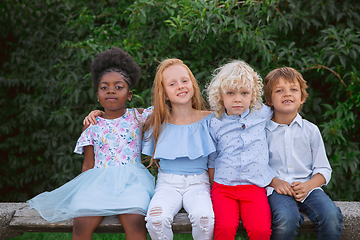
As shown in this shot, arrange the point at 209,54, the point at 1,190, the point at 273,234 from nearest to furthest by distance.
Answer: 1. the point at 273,234
2. the point at 209,54
3. the point at 1,190

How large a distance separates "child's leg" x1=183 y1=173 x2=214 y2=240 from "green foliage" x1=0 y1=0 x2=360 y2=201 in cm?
101

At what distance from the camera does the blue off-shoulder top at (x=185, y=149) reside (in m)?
2.19

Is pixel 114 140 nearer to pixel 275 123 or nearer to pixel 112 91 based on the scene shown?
pixel 112 91

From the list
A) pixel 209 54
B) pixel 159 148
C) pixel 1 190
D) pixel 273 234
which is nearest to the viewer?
pixel 273 234

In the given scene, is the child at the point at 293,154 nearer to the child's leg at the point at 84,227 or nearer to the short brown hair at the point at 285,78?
the short brown hair at the point at 285,78

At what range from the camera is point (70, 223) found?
80.4 inches

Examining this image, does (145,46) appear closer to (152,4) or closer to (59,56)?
(152,4)

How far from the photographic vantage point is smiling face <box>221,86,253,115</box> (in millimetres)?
2123

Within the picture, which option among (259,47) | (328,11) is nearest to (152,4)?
(259,47)

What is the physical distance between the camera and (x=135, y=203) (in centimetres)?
199

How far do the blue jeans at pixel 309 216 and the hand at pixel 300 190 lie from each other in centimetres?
4

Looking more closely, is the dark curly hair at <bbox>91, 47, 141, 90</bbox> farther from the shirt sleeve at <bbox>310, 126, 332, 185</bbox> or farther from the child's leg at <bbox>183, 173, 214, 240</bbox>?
the shirt sleeve at <bbox>310, 126, 332, 185</bbox>

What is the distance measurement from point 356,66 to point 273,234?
5.28 ft

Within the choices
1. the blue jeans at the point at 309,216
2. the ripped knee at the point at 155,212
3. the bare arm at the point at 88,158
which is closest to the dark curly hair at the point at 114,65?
the bare arm at the point at 88,158
